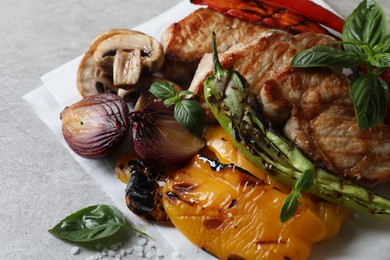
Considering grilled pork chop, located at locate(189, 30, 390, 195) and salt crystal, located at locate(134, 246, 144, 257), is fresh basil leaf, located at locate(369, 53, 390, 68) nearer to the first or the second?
grilled pork chop, located at locate(189, 30, 390, 195)

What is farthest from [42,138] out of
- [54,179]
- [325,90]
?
[325,90]

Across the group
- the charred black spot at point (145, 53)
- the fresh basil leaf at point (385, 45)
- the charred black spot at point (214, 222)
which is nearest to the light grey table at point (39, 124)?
the charred black spot at point (214, 222)

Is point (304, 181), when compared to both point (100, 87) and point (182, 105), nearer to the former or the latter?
point (182, 105)

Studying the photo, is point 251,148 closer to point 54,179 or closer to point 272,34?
point 272,34

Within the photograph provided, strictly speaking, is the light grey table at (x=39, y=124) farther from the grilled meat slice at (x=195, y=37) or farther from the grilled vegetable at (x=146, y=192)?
A: the grilled meat slice at (x=195, y=37)

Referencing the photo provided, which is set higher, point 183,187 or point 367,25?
point 367,25

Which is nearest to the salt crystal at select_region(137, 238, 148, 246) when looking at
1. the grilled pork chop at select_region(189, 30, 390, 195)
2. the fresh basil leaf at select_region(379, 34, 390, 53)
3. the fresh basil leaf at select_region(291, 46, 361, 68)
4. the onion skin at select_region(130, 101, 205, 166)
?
the onion skin at select_region(130, 101, 205, 166)

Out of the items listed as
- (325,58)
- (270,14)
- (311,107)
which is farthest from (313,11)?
(311,107)
